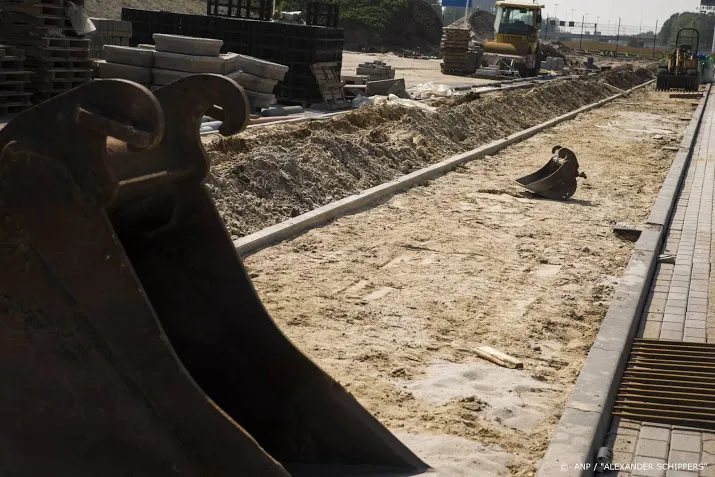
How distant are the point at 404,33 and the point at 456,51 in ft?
93.8

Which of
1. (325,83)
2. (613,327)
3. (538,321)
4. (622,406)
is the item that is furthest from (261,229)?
(325,83)

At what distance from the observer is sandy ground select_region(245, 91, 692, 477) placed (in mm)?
5027

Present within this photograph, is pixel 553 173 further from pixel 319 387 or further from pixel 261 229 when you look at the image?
pixel 319 387

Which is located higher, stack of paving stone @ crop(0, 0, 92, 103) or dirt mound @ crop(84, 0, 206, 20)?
dirt mound @ crop(84, 0, 206, 20)

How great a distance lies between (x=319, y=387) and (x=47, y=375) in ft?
3.51

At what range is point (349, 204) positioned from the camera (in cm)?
1020

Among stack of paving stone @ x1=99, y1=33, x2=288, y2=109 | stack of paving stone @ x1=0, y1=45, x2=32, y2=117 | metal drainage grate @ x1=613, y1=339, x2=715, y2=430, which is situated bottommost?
metal drainage grate @ x1=613, y1=339, x2=715, y2=430

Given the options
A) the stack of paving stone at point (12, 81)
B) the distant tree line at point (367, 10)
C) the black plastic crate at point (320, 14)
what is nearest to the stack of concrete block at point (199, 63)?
the stack of paving stone at point (12, 81)

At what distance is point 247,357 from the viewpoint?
3.91 m

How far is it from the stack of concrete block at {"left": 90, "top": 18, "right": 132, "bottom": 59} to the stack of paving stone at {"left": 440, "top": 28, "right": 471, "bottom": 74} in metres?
22.8

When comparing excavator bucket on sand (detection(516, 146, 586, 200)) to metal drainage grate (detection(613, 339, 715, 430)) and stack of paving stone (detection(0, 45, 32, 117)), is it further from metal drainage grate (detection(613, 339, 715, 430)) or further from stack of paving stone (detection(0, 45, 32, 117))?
stack of paving stone (detection(0, 45, 32, 117))

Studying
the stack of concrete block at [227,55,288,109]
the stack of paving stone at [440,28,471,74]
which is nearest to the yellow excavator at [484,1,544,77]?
the stack of paving stone at [440,28,471,74]

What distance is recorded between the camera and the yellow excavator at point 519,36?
1688 inches

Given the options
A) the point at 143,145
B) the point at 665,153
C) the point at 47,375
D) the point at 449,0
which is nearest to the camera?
the point at 143,145
